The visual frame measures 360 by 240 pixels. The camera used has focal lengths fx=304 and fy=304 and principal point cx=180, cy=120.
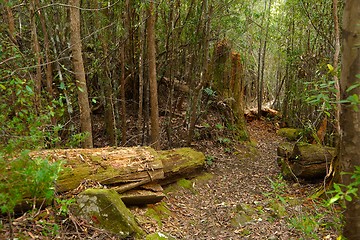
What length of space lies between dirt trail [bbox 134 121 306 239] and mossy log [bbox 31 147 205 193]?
0.84m

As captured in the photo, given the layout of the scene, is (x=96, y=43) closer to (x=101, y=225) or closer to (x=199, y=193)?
(x=199, y=193)

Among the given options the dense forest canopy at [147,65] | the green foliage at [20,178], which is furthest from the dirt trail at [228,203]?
the green foliage at [20,178]

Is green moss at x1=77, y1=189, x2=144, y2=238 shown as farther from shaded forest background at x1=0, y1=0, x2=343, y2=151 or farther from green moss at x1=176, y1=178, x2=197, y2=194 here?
green moss at x1=176, y1=178, x2=197, y2=194

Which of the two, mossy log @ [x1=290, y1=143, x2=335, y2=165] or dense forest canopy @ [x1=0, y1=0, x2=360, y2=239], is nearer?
dense forest canopy @ [x1=0, y1=0, x2=360, y2=239]

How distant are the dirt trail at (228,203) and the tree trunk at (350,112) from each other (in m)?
1.87

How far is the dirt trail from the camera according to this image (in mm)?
5297

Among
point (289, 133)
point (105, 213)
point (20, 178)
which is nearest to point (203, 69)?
point (105, 213)

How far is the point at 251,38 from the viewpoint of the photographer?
18.8 meters

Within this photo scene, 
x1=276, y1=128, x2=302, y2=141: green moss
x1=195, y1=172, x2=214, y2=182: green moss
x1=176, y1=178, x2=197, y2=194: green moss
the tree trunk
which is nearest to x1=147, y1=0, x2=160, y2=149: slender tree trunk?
x1=176, y1=178, x2=197, y2=194: green moss

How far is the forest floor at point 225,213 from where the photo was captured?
393 centimetres

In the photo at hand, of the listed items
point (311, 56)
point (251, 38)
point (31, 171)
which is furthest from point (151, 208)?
point (251, 38)

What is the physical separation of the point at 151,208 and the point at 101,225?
1.64 metres

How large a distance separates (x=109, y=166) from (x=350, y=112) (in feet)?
12.9

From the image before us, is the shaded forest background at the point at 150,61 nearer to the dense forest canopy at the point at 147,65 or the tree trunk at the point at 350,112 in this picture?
the dense forest canopy at the point at 147,65
